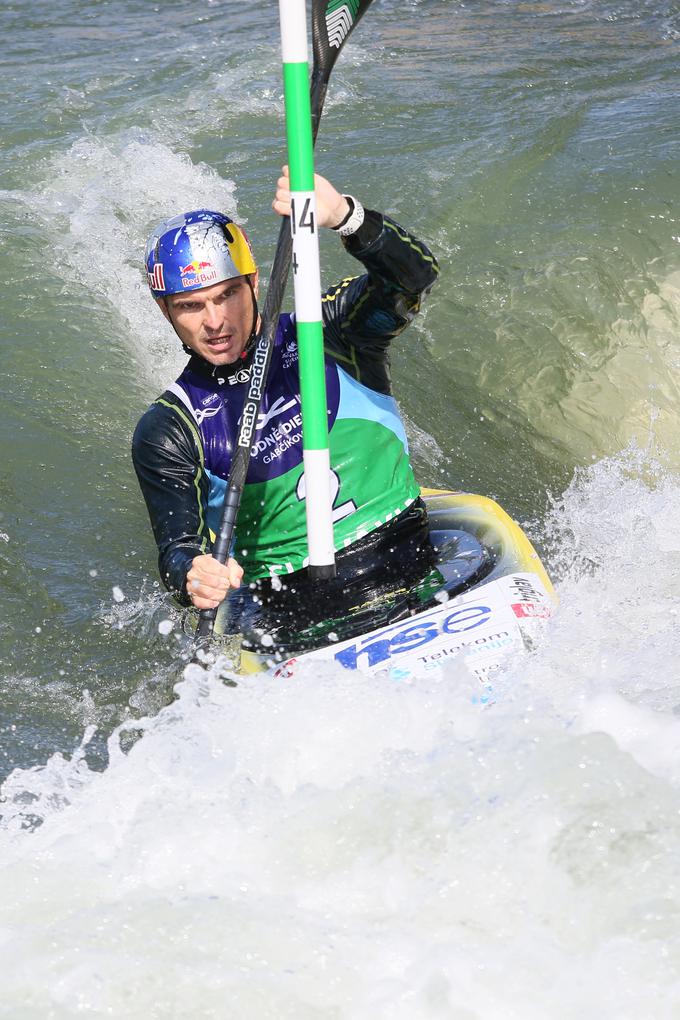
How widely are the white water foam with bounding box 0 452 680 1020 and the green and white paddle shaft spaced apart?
→ 1.42ft

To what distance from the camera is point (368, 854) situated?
2.73m

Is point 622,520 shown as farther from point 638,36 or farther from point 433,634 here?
point 638,36

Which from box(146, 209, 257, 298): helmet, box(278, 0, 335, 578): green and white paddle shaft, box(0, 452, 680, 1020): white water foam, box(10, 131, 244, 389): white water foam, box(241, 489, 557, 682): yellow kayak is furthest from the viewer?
box(10, 131, 244, 389): white water foam

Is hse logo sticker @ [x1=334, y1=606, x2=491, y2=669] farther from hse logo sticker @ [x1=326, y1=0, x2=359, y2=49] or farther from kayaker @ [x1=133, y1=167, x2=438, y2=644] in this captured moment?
hse logo sticker @ [x1=326, y1=0, x2=359, y2=49]

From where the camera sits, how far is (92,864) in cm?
276

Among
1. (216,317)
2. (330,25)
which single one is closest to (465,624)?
(216,317)

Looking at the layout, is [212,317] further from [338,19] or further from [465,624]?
[465,624]

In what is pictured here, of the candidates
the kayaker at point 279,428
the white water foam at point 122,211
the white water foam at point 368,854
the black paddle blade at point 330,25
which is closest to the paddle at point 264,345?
the black paddle blade at point 330,25

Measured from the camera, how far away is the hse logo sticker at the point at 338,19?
138 inches

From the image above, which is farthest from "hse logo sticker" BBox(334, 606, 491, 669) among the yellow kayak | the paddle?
the paddle

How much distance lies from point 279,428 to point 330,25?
45.6 inches

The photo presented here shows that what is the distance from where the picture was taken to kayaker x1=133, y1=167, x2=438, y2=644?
3.40m

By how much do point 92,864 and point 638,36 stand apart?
29.8 ft

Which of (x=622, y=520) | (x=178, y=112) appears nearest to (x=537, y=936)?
(x=622, y=520)
